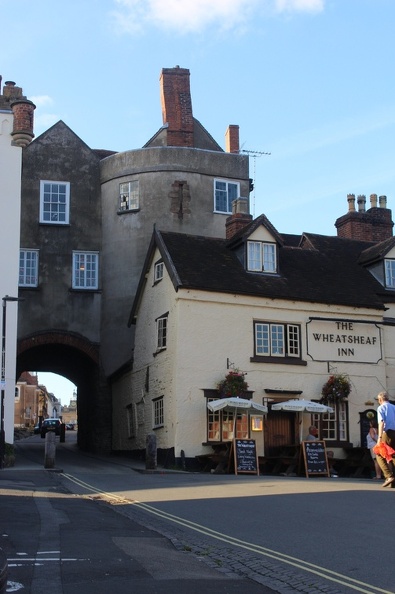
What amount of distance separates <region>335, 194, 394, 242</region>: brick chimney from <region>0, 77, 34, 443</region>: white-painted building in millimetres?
16090

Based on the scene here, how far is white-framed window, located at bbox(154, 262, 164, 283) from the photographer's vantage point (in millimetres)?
30452

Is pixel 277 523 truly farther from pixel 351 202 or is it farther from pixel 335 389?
pixel 351 202

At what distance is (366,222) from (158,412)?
1450 cm

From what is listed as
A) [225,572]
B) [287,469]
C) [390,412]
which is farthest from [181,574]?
[287,469]

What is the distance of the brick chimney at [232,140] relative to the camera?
39125 millimetres

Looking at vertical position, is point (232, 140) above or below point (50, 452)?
above

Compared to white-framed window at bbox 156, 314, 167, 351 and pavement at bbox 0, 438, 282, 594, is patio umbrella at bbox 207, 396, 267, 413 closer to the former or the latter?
white-framed window at bbox 156, 314, 167, 351

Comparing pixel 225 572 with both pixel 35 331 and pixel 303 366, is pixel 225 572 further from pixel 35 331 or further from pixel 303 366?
pixel 35 331

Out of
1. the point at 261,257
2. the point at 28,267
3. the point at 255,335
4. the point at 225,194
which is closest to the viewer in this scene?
the point at 255,335

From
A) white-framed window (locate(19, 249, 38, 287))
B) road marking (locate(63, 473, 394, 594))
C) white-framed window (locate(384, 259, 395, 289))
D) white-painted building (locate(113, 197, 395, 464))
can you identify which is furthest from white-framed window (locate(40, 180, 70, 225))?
road marking (locate(63, 473, 394, 594))

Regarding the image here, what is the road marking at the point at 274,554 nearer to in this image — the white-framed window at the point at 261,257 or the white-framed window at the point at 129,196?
the white-framed window at the point at 261,257

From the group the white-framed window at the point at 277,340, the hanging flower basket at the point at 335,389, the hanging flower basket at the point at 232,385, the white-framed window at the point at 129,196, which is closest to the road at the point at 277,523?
the hanging flower basket at the point at 232,385

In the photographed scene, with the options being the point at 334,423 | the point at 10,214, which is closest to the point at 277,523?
the point at 334,423

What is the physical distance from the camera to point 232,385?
89.8 feet
